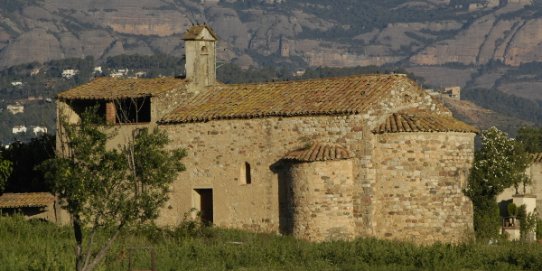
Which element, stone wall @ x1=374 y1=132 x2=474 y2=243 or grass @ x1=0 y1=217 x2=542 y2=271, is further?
stone wall @ x1=374 y1=132 x2=474 y2=243

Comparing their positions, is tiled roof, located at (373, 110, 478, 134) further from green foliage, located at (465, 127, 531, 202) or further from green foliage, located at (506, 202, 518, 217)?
green foliage, located at (506, 202, 518, 217)

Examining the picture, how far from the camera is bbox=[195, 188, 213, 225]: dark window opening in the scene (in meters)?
44.4

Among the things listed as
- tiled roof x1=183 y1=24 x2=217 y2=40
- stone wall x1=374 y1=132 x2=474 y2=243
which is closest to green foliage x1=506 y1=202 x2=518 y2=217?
stone wall x1=374 y1=132 x2=474 y2=243

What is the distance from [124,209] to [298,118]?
13.3 m

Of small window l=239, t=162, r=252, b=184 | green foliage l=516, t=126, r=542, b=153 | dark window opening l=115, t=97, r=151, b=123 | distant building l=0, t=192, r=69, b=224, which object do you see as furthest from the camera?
green foliage l=516, t=126, r=542, b=153

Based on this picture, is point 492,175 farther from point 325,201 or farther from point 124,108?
point 124,108

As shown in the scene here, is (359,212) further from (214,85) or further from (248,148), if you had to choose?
(214,85)

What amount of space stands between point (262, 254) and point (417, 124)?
26.3 ft

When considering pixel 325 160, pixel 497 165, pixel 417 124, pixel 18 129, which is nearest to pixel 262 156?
pixel 325 160

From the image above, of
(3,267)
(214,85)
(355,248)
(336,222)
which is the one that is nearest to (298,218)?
(336,222)

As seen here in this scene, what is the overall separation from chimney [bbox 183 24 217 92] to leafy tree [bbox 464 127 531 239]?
33.8 ft

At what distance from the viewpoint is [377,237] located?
40.9 m

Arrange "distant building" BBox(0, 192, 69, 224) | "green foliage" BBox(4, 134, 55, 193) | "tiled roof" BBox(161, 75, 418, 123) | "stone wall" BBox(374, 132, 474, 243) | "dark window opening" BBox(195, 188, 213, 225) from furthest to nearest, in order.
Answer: "green foliage" BBox(4, 134, 55, 193) → "distant building" BBox(0, 192, 69, 224) → "dark window opening" BBox(195, 188, 213, 225) → "tiled roof" BBox(161, 75, 418, 123) → "stone wall" BBox(374, 132, 474, 243)

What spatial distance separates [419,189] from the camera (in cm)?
4072
